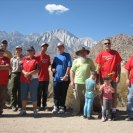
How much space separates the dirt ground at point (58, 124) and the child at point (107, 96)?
0.32 m

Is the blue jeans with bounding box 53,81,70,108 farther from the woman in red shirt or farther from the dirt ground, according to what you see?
the woman in red shirt

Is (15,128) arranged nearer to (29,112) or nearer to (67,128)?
(67,128)

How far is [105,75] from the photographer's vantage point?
11477 millimetres

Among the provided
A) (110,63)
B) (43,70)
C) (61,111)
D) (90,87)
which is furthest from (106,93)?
(43,70)

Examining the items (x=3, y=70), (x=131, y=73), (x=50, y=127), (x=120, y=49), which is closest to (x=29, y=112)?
(x=3, y=70)

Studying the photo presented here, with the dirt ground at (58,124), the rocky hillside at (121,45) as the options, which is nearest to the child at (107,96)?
the dirt ground at (58,124)

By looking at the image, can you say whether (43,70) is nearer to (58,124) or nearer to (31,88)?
(31,88)

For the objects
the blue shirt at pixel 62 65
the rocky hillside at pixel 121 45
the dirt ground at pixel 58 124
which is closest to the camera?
the dirt ground at pixel 58 124

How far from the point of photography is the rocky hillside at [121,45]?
104125 millimetres

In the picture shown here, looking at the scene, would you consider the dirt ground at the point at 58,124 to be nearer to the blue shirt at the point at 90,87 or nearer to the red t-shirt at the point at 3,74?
the blue shirt at the point at 90,87

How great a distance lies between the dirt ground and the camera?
9.85 m

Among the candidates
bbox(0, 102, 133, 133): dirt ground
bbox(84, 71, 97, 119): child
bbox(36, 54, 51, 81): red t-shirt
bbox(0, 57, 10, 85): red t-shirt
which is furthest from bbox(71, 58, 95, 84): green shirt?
bbox(0, 57, 10, 85): red t-shirt

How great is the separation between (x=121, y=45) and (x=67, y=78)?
317 feet

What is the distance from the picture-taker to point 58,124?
34.9 feet
